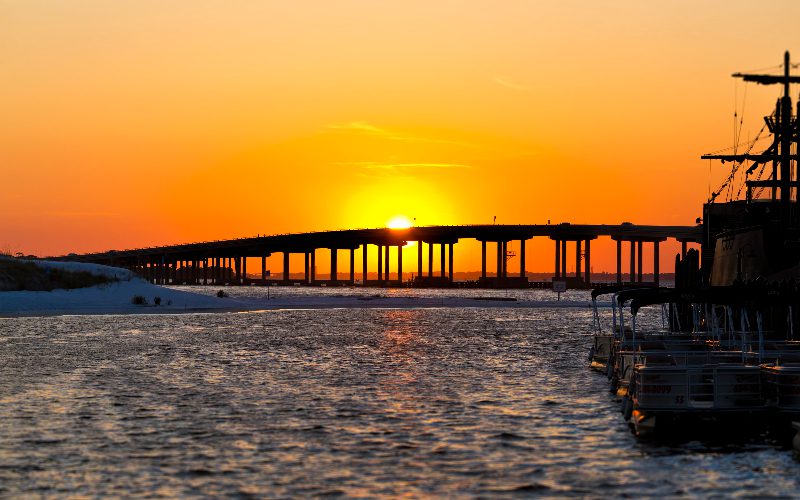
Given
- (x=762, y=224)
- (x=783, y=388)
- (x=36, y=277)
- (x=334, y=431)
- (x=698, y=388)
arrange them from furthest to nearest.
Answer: (x=36, y=277), (x=762, y=224), (x=783, y=388), (x=698, y=388), (x=334, y=431)

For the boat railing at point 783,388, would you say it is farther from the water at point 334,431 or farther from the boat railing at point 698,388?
the water at point 334,431

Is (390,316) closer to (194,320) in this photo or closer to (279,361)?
(194,320)

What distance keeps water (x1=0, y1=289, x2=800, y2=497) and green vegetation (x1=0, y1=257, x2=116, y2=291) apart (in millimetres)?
45537

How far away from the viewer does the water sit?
19.5 meters

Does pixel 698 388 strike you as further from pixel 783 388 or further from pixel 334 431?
pixel 334 431

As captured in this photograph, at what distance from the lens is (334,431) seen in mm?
25250

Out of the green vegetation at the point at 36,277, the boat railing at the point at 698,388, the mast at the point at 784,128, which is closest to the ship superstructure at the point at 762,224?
the mast at the point at 784,128

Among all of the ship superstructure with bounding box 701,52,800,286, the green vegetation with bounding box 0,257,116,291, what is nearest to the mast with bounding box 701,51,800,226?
the ship superstructure with bounding box 701,52,800,286

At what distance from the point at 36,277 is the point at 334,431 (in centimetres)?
7666

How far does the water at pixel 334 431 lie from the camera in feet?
64.0

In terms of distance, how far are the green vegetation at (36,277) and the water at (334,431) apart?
149ft

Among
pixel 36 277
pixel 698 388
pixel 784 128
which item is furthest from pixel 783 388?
pixel 36 277

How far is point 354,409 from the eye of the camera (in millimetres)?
29266

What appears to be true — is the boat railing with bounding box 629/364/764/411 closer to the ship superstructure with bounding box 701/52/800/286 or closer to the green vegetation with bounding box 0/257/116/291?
the ship superstructure with bounding box 701/52/800/286
